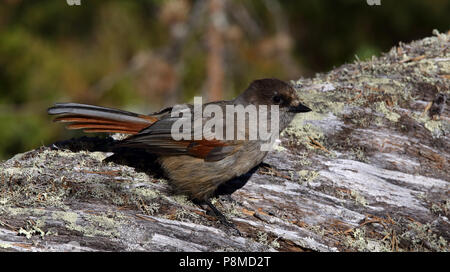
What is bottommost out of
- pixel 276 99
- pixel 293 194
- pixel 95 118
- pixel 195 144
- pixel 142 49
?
pixel 293 194

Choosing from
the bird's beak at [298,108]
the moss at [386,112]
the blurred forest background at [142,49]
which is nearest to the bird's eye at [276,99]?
the bird's beak at [298,108]

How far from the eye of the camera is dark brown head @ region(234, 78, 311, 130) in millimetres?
3887

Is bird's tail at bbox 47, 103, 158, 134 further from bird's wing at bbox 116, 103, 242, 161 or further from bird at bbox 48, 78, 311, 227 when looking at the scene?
bird's wing at bbox 116, 103, 242, 161

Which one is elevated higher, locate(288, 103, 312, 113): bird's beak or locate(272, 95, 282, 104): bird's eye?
locate(272, 95, 282, 104): bird's eye

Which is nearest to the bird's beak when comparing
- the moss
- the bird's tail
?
the moss

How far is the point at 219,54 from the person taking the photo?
6703mm

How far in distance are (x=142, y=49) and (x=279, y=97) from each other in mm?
4247

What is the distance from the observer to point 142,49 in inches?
301

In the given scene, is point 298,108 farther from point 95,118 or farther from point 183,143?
point 95,118

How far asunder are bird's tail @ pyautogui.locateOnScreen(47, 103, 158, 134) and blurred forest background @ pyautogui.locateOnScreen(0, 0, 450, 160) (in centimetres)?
284

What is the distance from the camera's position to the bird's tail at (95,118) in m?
3.67

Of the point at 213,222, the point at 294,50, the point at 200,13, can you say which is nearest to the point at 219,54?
the point at 200,13

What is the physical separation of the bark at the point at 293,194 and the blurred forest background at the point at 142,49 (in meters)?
2.67

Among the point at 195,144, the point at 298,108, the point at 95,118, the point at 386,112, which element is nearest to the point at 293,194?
→ the point at 298,108
